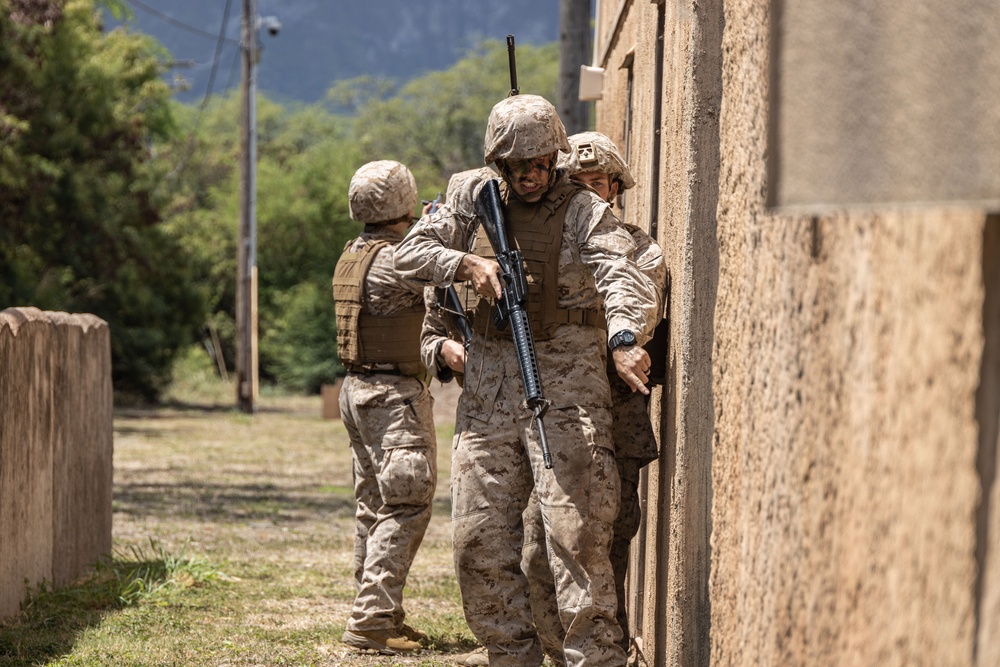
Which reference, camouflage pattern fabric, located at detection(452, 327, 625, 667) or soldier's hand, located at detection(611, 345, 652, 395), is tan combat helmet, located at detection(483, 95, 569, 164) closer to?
camouflage pattern fabric, located at detection(452, 327, 625, 667)


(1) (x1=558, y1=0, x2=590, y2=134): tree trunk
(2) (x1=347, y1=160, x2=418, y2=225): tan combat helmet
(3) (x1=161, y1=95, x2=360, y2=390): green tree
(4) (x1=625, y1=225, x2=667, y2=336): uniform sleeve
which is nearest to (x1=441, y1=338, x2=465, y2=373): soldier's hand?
(4) (x1=625, y1=225, x2=667, y2=336): uniform sleeve

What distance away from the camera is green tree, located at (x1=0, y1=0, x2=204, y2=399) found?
69.1 ft

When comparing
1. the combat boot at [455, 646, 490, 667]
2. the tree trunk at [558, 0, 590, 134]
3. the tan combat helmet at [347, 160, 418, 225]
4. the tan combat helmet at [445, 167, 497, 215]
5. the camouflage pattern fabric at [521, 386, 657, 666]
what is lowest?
the combat boot at [455, 646, 490, 667]

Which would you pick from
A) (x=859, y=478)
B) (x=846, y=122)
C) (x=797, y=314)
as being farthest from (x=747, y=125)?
(x=859, y=478)

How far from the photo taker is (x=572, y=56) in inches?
420

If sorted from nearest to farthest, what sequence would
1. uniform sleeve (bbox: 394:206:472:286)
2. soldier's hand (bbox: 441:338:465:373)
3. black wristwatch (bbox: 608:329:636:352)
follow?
black wristwatch (bbox: 608:329:636:352) < uniform sleeve (bbox: 394:206:472:286) < soldier's hand (bbox: 441:338:465:373)

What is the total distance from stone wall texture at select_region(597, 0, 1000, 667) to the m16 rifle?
469mm

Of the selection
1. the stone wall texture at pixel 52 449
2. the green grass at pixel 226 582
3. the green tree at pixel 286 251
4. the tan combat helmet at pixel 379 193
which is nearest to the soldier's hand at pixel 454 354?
the tan combat helmet at pixel 379 193

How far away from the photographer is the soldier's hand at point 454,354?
201 inches

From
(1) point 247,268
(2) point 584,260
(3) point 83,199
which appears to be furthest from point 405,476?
(1) point 247,268

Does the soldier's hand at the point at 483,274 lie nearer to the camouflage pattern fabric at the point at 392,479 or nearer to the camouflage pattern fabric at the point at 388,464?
the camouflage pattern fabric at the point at 388,464

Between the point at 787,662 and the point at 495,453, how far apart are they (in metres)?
2.05

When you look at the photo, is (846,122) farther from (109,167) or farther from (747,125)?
(109,167)

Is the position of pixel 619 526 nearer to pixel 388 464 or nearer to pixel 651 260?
pixel 651 260
